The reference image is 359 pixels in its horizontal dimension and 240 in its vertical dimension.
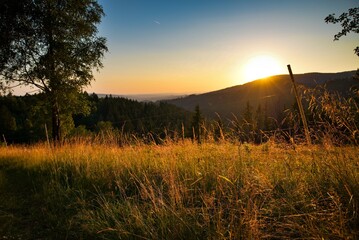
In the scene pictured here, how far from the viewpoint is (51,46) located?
14094 millimetres

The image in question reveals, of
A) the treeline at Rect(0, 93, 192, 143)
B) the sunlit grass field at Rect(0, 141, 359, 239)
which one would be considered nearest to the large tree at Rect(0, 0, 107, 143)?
the treeline at Rect(0, 93, 192, 143)

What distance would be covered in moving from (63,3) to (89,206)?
13.2 metres

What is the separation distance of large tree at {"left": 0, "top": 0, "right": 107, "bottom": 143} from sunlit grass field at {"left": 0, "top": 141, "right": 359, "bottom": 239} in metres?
7.23

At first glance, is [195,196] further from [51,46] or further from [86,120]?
[86,120]

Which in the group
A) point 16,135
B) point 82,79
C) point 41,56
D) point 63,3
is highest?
point 63,3

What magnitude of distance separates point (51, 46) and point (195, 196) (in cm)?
1339

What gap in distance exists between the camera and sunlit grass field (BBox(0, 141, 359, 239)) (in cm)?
290

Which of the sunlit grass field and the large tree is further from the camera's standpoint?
the large tree

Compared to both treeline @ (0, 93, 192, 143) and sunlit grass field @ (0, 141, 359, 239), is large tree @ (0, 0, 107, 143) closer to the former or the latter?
treeline @ (0, 93, 192, 143)

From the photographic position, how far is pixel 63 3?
1434 centimetres

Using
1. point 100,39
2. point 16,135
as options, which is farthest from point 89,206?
point 16,135

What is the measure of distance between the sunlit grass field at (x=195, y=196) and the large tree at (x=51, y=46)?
7.23 m

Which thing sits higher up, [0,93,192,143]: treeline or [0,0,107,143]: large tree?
[0,0,107,143]: large tree

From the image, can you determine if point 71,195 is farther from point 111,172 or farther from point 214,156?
point 214,156
